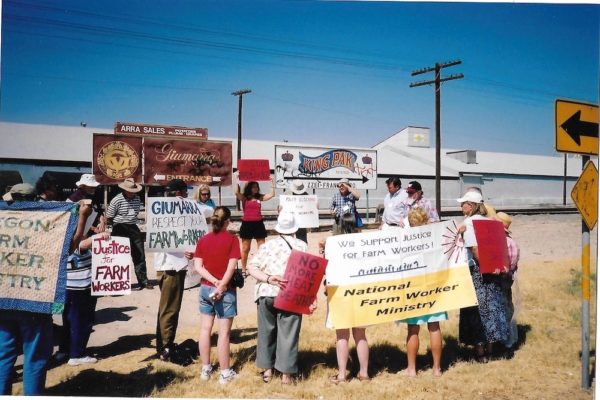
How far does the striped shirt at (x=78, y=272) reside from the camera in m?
5.30

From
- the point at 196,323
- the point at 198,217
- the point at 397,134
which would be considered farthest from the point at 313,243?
the point at 397,134

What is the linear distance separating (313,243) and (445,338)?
32.7ft

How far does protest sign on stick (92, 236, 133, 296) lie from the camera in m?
5.39

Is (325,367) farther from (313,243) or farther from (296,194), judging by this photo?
(313,243)

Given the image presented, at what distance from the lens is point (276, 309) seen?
493 centimetres

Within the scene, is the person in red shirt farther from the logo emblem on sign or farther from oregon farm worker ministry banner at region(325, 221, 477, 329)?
the logo emblem on sign

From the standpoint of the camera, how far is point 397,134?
2431 inches

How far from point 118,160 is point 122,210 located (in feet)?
39.3

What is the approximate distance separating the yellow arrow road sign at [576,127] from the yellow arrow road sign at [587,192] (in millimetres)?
233

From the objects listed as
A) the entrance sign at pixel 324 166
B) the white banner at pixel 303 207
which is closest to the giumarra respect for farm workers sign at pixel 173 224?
the white banner at pixel 303 207

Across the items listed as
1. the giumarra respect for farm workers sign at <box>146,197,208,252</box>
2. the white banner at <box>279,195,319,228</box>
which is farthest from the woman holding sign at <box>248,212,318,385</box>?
the white banner at <box>279,195,319,228</box>

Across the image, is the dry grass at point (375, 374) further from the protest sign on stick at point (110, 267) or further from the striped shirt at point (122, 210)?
the striped shirt at point (122, 210)

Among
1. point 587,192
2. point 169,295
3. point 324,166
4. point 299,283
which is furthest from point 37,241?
point 324,166

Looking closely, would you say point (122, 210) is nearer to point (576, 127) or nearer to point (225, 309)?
point (225, 309)
